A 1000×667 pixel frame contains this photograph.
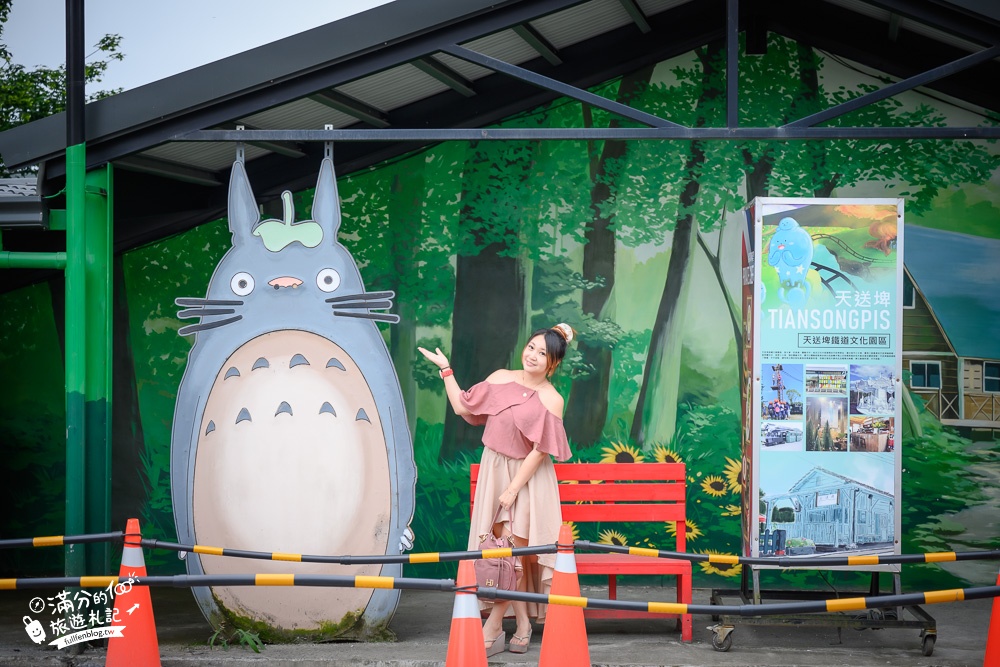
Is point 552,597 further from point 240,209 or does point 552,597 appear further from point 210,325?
point 240,209

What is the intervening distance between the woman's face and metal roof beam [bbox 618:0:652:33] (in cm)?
281

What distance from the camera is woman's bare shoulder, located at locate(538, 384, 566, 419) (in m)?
6.12

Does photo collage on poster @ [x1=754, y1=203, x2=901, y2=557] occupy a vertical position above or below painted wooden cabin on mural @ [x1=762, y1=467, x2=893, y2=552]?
above

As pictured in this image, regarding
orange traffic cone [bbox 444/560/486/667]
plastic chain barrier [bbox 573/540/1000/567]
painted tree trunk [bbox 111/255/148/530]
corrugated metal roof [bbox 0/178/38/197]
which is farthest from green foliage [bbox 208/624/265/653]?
corrugated metal roof [bbox 0/178/38/197]

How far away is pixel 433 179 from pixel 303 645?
12.6 feet

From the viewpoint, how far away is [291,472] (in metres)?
6.10

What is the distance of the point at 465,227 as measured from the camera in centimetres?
809

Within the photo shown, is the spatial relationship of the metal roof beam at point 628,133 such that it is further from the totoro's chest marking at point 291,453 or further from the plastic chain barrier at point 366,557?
the plastic chain barrier at point 366,557

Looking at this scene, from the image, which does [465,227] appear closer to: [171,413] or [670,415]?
[670,415]

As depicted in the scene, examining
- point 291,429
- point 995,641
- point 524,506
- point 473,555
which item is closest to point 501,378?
point 524,506

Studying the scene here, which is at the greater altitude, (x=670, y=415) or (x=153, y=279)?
(x=153, y=279)

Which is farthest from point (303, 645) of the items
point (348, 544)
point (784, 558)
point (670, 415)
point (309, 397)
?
point (670, 415)

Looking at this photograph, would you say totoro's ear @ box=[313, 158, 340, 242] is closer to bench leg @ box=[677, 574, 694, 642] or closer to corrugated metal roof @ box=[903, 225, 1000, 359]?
bench leg @ box=[677, 574, 694, 642]

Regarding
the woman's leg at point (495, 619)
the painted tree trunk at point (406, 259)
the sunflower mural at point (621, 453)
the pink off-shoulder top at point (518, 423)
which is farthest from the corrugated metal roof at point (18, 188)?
the sunflower mural at point (621, 453)
